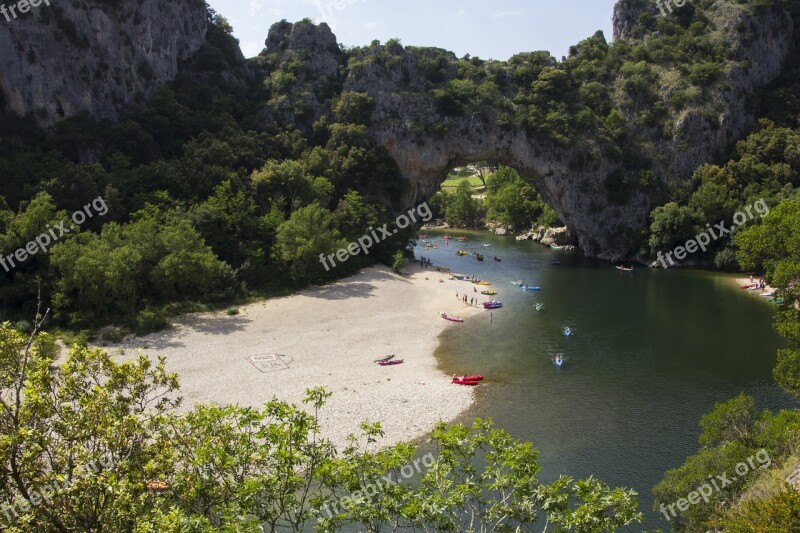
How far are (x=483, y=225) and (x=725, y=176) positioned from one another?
156 feet

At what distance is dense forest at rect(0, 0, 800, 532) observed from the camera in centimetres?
1083

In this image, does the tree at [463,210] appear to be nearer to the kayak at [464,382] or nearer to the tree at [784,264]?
the kayak at [464,382]

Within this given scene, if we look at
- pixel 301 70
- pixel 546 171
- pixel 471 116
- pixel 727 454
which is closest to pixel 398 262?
pixel 471 116

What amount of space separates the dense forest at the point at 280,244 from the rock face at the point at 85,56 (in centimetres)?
293

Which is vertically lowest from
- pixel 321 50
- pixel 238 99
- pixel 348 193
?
pixel 348 193

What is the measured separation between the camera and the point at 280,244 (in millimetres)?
52938

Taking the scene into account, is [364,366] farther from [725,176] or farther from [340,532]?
[725,176]

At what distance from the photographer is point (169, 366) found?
33906 millimetres

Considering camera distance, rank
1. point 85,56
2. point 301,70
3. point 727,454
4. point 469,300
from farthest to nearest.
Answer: point 301,70 → point 85,56 → point 469,300 → point 727,454

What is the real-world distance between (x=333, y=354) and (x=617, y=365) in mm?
19340

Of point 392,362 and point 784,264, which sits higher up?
point 784,264

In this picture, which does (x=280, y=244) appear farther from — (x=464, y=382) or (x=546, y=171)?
(x=546, y=171)

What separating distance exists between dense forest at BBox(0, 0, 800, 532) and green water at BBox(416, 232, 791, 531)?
3486 mm

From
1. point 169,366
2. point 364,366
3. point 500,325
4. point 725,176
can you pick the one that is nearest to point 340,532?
point 364,366
